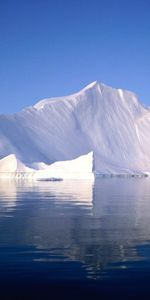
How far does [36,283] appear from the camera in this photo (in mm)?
10359

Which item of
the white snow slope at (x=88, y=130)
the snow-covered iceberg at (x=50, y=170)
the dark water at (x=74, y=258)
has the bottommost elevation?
the dark water at (x=74, y=258)

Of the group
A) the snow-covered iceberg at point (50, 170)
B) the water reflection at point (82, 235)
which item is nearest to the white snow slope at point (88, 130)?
the snow-covered iceberg at point (50, 170)

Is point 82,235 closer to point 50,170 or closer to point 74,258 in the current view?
point 74,258

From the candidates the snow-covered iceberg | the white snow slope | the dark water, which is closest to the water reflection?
the dark water

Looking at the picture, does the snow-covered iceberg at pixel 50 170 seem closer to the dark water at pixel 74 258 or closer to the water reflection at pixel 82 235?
Answer: the water reflection at pixel 82 235

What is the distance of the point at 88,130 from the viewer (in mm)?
177000

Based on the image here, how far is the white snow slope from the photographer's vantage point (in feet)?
495

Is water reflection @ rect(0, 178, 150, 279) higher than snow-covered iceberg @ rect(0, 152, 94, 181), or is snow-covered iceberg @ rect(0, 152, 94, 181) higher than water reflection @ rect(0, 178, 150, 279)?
snow-covered iceberg @ rect(0, 152, 94, 181)

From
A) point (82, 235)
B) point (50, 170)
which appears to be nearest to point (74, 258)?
point (82, 235)

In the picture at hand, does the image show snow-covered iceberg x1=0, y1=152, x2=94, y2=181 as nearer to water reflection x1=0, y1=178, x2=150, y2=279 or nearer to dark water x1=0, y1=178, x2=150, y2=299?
water reflection x1=0, y1=178, x2=150, y2=279

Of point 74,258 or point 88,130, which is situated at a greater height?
point 88,130

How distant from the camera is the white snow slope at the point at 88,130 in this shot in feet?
495

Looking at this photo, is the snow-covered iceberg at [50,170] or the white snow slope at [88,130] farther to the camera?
the white snow slope at [88,130]

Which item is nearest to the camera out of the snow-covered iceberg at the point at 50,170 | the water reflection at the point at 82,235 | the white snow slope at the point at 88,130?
the water reflection at the point at 82,235
